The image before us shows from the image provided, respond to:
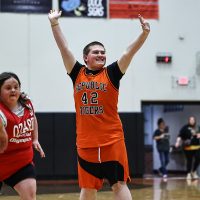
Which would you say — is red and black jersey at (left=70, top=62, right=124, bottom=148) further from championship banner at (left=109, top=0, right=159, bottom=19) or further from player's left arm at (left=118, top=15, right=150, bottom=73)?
championship banner at (left=109, top=0, right=159, bottom=19)

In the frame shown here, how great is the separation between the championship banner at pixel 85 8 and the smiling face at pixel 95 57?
969cm

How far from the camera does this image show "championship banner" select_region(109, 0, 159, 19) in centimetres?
1442

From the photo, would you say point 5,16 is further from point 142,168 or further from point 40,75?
point 142,168

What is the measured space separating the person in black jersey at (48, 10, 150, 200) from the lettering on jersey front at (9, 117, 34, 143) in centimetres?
48

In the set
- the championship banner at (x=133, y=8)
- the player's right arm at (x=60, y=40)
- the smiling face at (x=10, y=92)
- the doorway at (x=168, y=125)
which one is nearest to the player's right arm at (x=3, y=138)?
the smiling face at (x=10, y=92)

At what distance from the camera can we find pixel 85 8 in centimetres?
1430

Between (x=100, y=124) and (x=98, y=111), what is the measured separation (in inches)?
4.9

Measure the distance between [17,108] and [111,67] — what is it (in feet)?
3.17

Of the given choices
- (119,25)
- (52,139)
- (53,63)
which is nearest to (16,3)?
(53,63)

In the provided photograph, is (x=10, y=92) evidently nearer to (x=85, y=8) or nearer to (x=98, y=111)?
(x=98, y=111)

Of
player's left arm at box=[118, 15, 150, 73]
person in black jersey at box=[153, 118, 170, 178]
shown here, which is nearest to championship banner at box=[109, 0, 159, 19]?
person in black jersey at box=[153, 118, 170, 178]

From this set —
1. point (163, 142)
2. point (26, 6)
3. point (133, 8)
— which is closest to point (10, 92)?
point (26, 6)

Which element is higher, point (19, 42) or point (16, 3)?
point (16, 3)

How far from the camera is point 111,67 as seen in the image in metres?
4.65
